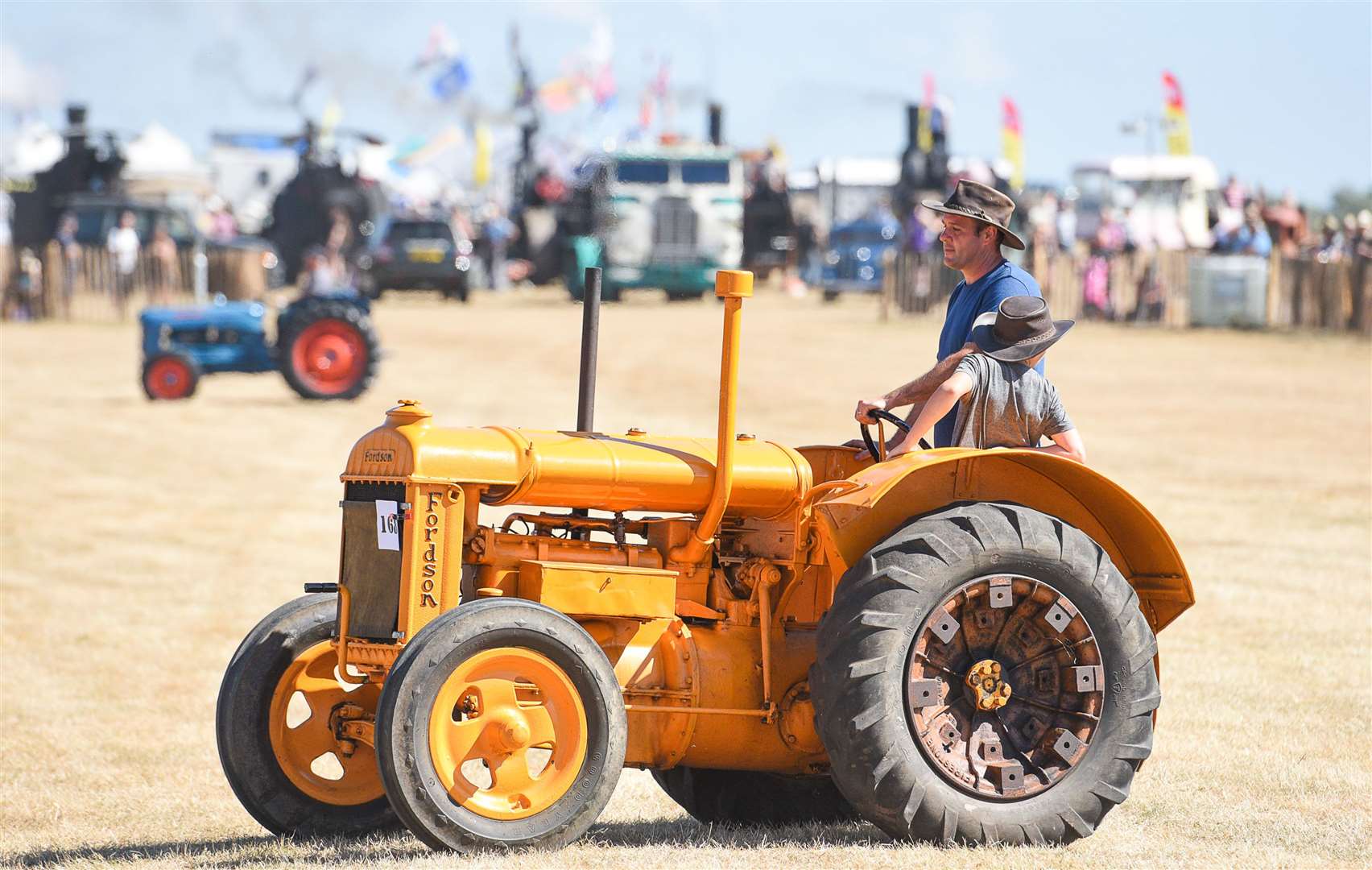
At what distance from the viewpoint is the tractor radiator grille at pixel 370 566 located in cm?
565

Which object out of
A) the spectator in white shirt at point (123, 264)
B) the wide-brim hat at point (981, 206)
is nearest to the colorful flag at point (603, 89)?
the spectator in white shirt at point (123, 264)

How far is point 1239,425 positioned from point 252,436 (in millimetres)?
9173

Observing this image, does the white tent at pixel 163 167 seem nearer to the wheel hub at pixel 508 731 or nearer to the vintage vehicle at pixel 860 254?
the vintage vehicle at pixel 860 254

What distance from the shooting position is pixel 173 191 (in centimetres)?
4509

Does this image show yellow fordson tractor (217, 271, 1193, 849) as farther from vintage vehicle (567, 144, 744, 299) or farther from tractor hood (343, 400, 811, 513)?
vintage vehicle (567, 144, 744, 299)

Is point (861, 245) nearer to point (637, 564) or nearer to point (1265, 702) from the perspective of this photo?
point (1265, 702)

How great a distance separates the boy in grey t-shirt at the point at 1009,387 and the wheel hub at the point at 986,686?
0.64m

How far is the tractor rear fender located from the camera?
5.68 m


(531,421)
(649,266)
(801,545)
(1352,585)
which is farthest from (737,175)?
(801,545)

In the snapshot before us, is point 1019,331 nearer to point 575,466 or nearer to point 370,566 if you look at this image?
point 575,466

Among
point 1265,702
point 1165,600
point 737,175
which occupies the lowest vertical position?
point 1265,702

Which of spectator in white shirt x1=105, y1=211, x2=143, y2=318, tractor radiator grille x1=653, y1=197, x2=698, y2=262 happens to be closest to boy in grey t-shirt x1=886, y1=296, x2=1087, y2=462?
spectator in white shirt x1=105, y1=211, x2=143, y2=318

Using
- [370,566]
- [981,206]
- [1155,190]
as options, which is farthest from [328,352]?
[1155,190]

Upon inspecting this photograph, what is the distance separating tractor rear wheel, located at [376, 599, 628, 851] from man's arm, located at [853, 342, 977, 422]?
1.05 metres
